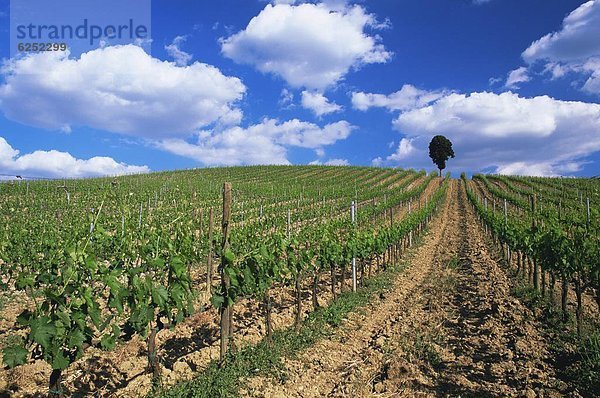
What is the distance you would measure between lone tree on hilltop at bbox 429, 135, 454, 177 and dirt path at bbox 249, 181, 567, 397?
62.8m

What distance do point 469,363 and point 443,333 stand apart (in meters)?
1.30

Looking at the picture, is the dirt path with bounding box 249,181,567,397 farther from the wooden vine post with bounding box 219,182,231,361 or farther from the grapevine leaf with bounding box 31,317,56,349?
the grapevine leaf with bounding box 31,317,56,349

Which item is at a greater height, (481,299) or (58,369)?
(58,369)

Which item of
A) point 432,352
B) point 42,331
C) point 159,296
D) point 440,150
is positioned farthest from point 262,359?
point 440,150

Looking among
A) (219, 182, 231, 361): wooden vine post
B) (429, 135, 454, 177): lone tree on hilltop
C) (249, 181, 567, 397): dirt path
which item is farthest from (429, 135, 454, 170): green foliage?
(219, 182, 231, 361): wooden vine post

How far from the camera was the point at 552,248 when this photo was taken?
8047 mm

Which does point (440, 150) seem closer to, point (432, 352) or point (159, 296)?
point (432, 352)

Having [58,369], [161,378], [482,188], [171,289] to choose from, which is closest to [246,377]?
[161,378]

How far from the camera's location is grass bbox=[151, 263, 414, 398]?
15.6 ft

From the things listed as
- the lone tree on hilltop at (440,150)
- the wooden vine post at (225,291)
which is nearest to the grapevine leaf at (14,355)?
the wooden vine post at (225,291)

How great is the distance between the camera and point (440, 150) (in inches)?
2741

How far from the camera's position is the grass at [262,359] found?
4750mm

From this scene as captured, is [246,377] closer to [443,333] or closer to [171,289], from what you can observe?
[171,289]

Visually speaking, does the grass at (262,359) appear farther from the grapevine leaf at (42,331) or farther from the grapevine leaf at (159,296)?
the grapevine leaf at (42,331)
